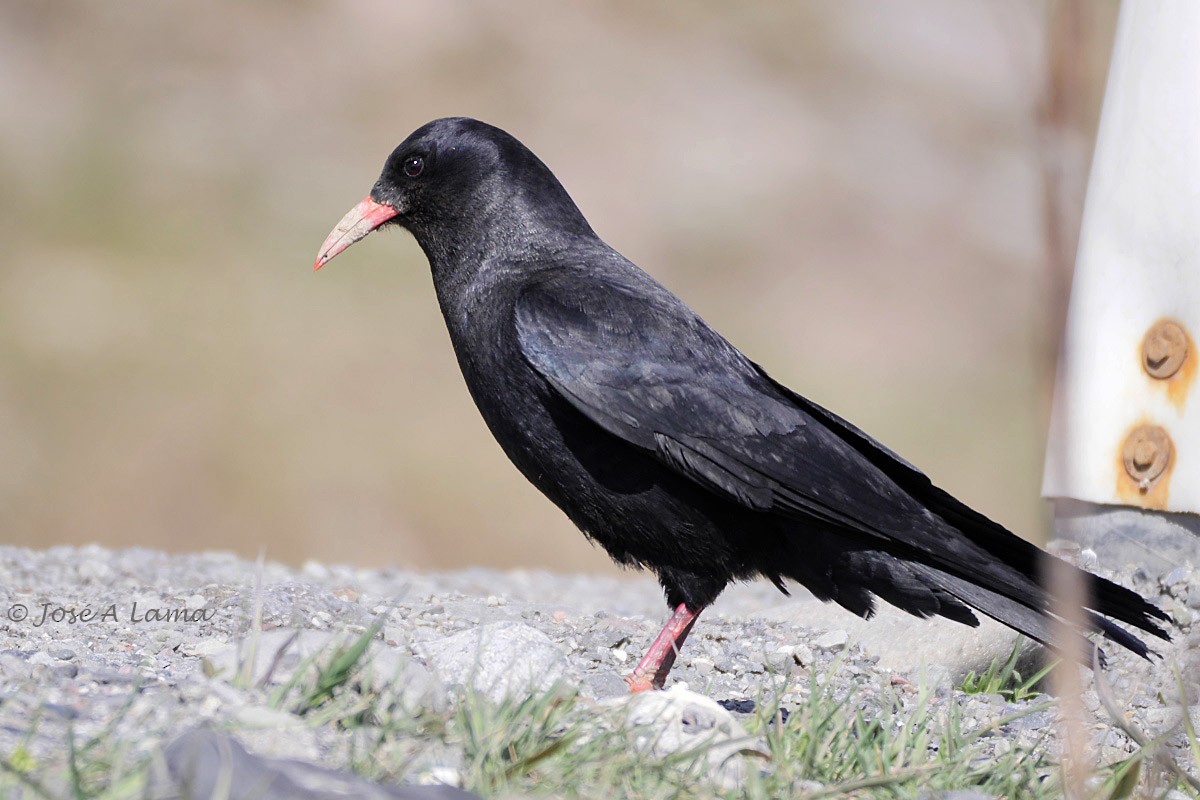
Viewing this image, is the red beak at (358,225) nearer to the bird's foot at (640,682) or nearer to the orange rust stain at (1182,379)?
the bird's foot at (640,682)

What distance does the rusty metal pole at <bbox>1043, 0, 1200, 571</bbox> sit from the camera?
4707 mm

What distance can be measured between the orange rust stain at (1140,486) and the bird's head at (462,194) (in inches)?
89.2

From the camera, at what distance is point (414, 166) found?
4.69 m

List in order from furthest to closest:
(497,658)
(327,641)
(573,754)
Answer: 1. (497,658)
2. (327,641)
3. (573,754)

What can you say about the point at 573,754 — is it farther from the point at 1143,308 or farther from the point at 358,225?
the point at 1143,308

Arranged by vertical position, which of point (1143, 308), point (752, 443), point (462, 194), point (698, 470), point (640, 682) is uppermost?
point (1143, 308)

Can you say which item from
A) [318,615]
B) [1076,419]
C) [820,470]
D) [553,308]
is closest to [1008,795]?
[820,470]

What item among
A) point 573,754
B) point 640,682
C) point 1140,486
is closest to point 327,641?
point 573,754

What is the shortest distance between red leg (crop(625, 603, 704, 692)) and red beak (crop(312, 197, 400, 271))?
1.91m

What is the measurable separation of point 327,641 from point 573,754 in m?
0.68

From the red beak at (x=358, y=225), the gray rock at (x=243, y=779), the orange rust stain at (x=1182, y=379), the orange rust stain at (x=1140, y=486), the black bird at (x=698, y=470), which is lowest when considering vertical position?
the gray rock at (x=243, y=779)

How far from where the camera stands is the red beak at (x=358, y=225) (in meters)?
4.76

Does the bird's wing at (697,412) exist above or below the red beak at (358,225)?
below

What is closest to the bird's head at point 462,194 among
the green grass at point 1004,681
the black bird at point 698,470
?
the black bird at point 698,470
